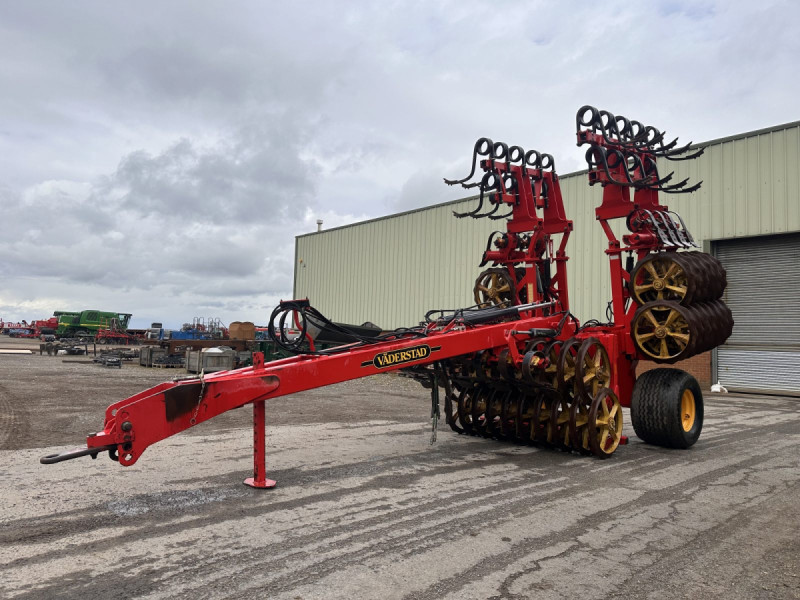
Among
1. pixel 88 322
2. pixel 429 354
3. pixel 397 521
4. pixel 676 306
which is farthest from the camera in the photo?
pixel 88 322

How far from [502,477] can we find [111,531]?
12.5 ft

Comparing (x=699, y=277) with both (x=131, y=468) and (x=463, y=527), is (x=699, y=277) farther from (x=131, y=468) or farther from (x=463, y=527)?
(x=131, y=468)

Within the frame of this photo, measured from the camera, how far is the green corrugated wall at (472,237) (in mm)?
17531

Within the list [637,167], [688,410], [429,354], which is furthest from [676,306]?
[429,354]

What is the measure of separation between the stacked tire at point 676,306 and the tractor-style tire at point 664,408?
1.45 ft

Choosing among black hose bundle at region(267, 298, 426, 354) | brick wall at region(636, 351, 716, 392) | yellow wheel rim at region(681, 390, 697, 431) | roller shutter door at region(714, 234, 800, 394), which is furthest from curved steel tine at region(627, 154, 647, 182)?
brick wall at region(636, 351, 716, 392)

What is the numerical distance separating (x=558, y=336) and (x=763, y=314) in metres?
13.5

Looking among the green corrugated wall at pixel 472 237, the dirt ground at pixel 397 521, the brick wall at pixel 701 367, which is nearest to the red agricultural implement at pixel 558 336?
the dirt ground at pixel 397 521

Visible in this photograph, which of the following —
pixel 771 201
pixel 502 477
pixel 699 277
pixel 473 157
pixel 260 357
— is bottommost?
pixel 502 477

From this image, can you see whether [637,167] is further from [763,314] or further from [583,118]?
[763,314]

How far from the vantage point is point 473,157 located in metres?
9.15

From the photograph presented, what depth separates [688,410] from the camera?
350 inches

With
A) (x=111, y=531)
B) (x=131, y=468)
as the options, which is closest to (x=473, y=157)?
(x=131, y=468)

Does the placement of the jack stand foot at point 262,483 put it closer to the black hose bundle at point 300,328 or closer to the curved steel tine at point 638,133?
the black hose bundle at point 300,328
